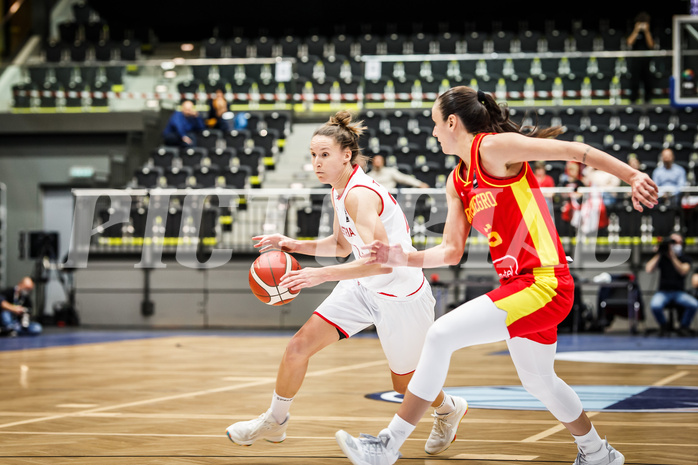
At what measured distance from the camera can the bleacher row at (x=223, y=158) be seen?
16.4 meters

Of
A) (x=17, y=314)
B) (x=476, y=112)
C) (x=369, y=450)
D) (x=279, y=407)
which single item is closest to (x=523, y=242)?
(x=476, y=112)

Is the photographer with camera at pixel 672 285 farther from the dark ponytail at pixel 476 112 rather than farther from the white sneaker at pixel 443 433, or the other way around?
the dark ponytail at pixel 476 112

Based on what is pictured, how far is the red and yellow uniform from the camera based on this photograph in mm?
3443

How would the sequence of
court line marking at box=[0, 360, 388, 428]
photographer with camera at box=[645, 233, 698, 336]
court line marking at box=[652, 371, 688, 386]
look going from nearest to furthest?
court line marking at box=[0, 360, 388, 428], court line marking at box=[652, 371, 688, 386], photographer with camera at box=[645, 233, 698, 336]

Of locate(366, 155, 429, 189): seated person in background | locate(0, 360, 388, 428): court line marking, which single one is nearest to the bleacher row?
locate(366, 155, 429, 189): seated person in background

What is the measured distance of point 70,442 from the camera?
4.55 meters

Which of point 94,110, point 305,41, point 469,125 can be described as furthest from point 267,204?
point 469,125

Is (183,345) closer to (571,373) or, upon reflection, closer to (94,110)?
(571,373)

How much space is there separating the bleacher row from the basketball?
11.8m

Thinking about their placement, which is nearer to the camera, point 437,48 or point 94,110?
point 94,110

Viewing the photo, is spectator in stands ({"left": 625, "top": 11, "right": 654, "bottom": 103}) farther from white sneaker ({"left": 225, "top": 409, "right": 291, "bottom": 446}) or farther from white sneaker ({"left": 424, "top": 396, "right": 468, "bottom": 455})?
white sneaker ({"left": 225, "top": 409, "right": 291, "bottom": 446})

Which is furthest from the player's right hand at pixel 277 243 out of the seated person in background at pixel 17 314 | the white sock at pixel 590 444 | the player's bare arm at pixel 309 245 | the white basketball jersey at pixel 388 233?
the seated person in background at pixel 17 314

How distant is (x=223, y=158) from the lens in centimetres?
1705

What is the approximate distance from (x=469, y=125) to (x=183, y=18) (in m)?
22.7
